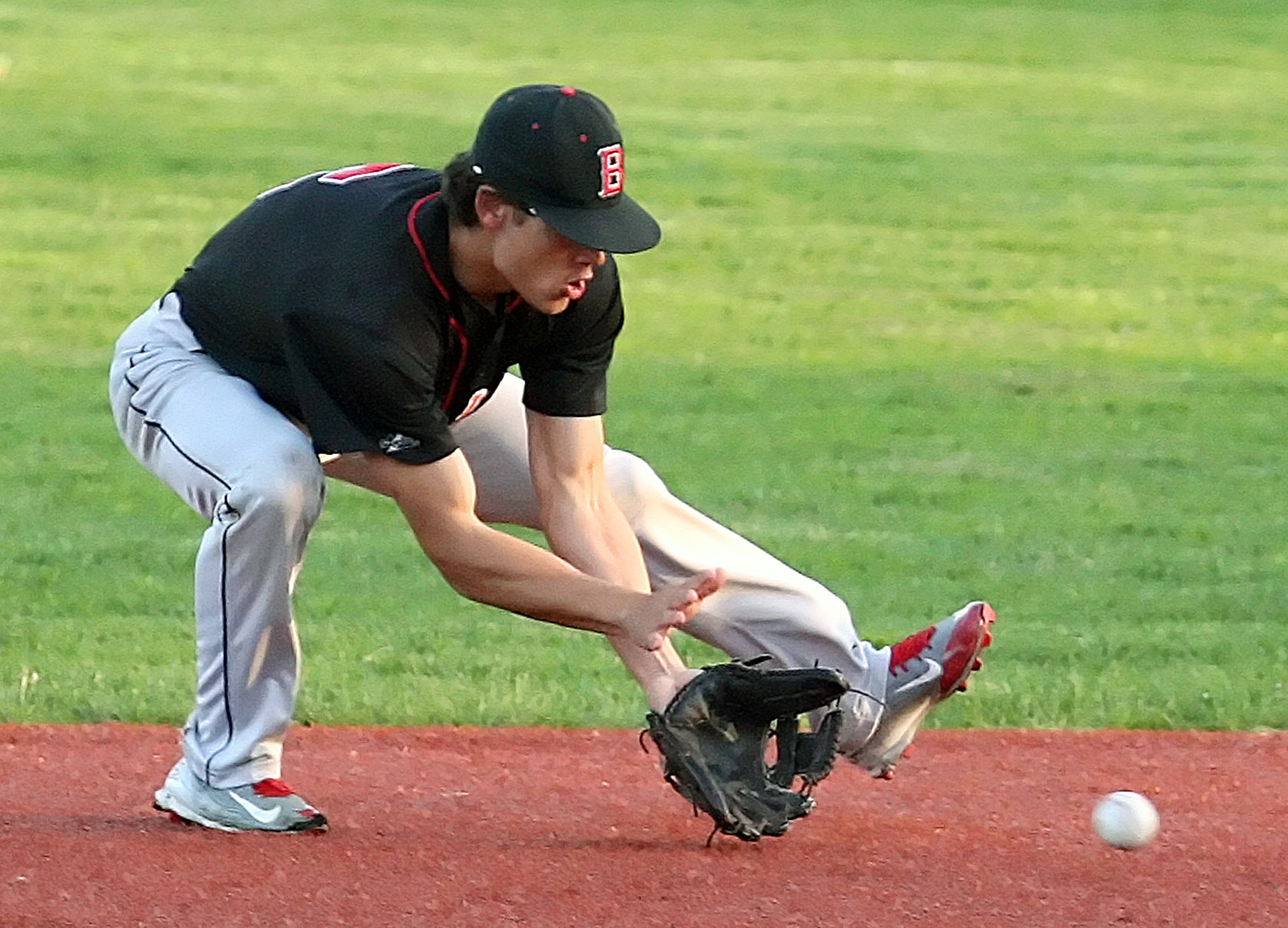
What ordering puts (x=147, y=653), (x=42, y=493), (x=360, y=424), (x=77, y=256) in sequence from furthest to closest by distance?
1. (x=77, y=256)
2. (x=42, y=493)
3. (x=147, y=653)
4. (x=360, y=424)

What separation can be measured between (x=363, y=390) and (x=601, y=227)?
62cm

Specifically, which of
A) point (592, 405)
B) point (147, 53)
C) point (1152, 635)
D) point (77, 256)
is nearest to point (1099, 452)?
point (1152, 635)

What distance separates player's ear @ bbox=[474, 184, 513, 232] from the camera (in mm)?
4770

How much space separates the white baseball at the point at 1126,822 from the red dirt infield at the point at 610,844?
0.06 m

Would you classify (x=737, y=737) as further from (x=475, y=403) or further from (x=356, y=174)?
(x=356, y=174)

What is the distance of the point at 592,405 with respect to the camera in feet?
17.4

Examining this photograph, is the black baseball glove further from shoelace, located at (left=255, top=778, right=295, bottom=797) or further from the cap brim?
the cap brim

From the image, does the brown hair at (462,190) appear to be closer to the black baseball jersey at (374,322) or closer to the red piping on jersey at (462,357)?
the black baseball jersey at (374,322)

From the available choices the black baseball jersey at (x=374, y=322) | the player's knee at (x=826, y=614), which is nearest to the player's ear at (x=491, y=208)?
the black baseball jersey at (x=374, y=322)

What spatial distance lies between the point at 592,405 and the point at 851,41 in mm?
25050

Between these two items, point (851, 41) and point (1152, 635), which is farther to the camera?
point (851, 41)

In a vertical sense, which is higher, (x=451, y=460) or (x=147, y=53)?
(x=451, y=460)

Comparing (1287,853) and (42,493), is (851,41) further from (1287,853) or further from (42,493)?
(1287,853)

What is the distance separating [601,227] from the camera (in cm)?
466
